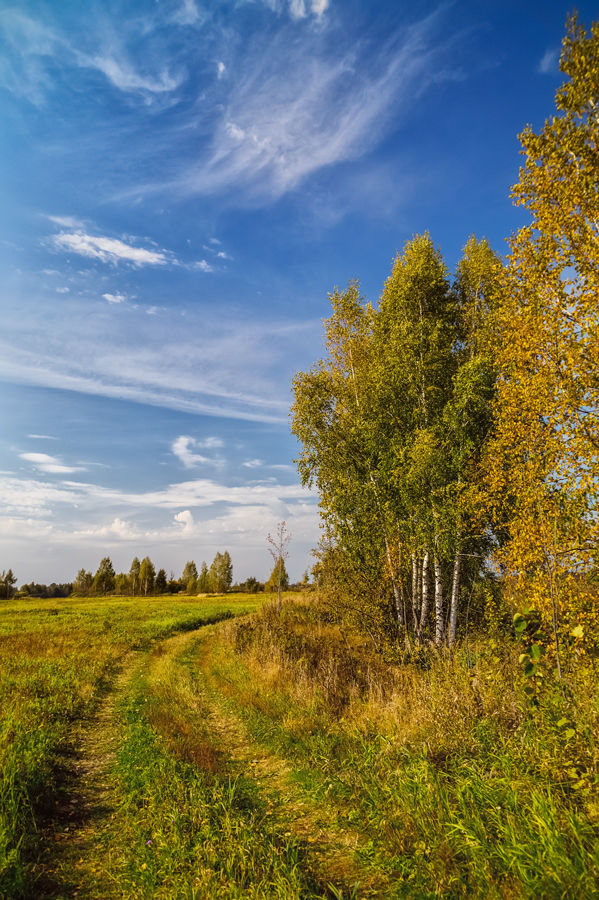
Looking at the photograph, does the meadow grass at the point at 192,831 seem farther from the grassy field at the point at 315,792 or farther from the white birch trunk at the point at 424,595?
the white birch trunk at the point at 424,595

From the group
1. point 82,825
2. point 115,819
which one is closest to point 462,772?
point 115,819

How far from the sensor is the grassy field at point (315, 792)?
4.19 metres

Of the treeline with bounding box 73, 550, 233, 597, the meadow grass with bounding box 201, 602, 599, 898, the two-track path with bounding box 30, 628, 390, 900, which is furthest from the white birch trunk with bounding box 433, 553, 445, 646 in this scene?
the treeline with bounding box 73, 550, 233, 597

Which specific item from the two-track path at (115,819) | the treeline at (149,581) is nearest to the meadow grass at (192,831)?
the two-track path at (115,819)

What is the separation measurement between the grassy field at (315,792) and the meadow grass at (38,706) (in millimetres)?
42

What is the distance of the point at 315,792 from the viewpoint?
21.1 ft

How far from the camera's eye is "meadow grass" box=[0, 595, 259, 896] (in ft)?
17.2

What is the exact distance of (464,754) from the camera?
6027 millimetres

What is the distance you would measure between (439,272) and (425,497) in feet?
27.2

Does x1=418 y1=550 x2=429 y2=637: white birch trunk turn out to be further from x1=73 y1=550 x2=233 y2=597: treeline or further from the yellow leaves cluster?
x1=73 y1=550 x2=233 y2=597: treeline

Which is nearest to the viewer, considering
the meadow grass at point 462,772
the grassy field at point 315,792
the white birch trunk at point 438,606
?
the meadow grass at point 462,772

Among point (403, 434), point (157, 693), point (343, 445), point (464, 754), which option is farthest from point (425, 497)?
point (157, 693)

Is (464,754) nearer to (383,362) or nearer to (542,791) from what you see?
(542,791)

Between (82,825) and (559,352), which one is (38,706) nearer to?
(82,825)
